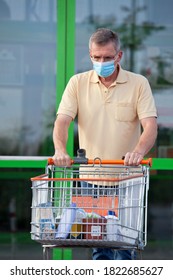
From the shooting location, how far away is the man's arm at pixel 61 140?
562 centimetres

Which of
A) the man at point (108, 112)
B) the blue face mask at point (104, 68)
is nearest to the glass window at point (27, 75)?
the man at point (108, 112)

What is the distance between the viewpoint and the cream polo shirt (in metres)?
6.16

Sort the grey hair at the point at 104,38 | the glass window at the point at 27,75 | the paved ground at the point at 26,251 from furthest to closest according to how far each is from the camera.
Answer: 1. the paved ground at the point at 26,251
2. the glass window at the point at 27,75
3. the grey hair at the point at 104,38

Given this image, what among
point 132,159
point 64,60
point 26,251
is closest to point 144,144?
point 132,159

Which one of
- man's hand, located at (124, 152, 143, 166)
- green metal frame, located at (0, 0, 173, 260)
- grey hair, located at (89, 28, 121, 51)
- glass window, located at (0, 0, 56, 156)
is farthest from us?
glass window, located at (0, 0, 56, 156)

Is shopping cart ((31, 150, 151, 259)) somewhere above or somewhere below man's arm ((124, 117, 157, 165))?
below

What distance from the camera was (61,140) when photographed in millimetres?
5977

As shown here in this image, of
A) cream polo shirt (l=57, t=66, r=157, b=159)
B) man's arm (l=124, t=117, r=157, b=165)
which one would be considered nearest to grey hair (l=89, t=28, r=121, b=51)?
cream polo shirt (l=57, t=66, r=157, b=159)

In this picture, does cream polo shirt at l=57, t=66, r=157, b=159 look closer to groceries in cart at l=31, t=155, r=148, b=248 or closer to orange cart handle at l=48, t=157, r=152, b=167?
orange cart handle at l=48, t=157, r=152, b=167

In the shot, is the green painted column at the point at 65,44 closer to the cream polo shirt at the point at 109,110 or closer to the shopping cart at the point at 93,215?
the cream polo shirt at the point at 109,110

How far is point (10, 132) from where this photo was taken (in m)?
8.54

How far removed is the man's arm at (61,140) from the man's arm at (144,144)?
38cm

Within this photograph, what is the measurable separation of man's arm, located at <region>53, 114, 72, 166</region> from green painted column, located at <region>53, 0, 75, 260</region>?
2.18m

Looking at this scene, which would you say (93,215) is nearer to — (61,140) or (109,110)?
(61,140)
